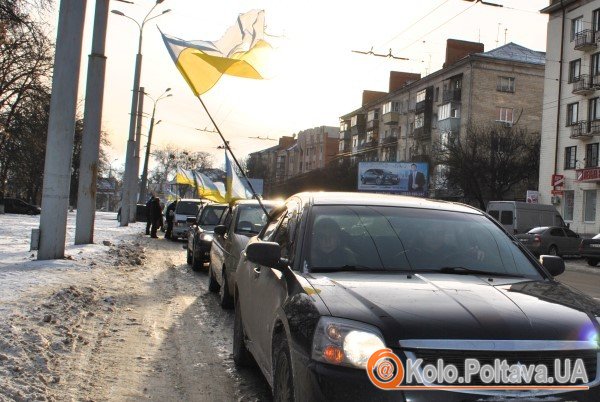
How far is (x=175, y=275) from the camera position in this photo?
39.9 feet

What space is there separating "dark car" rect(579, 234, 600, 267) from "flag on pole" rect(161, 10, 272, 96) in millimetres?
18795

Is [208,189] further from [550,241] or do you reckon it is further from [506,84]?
[506,84]

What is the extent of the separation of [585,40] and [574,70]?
2.31 m

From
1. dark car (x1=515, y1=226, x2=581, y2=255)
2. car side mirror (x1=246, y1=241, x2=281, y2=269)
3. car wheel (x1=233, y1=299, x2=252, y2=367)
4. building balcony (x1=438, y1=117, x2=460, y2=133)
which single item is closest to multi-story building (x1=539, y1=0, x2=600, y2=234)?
dark car (x1=515, y1=226, x2=581, y2=255)

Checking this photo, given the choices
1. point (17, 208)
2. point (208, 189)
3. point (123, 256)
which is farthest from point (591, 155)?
point (17, 208)

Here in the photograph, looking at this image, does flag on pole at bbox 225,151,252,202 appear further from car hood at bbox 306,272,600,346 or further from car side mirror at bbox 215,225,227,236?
car hood at bbox 306,272,600,346

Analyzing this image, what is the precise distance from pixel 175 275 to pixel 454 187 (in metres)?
35.3

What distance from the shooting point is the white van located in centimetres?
2828

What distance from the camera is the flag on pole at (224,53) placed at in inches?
341

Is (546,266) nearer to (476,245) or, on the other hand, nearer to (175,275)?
(476,245)

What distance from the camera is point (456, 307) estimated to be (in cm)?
286

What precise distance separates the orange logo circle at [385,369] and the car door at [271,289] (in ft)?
3.27

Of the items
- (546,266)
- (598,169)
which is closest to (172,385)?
(546,266)

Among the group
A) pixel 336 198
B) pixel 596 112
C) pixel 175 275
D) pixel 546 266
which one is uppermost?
pixel 596 112
